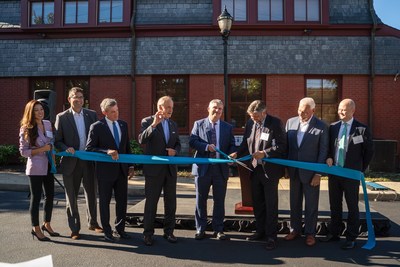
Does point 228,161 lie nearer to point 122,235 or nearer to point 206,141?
point 206,141

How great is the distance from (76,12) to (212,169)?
35.8 feet

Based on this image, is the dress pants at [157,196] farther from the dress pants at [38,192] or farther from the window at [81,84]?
the window at [81,84]

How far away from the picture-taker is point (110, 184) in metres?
5.48

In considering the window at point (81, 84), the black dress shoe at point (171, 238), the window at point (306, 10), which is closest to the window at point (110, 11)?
the window at point (81, 84)

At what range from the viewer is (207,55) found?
13.4 meters

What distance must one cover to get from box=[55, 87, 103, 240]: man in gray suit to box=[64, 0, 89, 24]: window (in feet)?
30.4

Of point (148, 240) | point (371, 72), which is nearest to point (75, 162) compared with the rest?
point (148, 240)

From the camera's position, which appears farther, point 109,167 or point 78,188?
point 78,188

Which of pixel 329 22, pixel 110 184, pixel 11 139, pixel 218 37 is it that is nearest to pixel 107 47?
pixel 218 37

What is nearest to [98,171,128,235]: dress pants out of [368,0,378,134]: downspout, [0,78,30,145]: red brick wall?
[0,78,30,145]: red brick wall

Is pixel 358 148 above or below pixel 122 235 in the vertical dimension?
above

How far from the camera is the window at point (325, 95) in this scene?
13633mm

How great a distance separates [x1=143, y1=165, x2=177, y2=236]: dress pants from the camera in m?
5.36

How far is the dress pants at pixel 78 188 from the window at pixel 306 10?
10310mm
